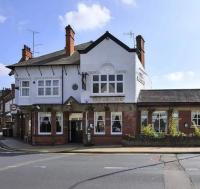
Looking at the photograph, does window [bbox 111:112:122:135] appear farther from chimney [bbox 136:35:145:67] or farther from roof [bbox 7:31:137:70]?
chimney [bbox 136:35:145:67]

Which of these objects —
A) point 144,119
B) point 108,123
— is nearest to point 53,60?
point 108,123

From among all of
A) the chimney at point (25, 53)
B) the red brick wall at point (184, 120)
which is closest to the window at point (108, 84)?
the red brick wall at point (184, 120)

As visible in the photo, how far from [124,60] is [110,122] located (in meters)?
4.91

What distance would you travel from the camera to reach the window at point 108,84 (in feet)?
113

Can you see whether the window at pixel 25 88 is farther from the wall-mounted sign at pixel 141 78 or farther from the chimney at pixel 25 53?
the wall-mounted sign at pixel 141 78

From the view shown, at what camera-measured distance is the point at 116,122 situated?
34.8 m

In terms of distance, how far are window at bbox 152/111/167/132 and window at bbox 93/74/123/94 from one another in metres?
3.56

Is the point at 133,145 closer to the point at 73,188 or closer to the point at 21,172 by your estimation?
the point at 21,172

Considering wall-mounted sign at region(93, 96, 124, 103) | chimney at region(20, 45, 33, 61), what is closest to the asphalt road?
wall-mounted sign at region(93, 96, 124, 103)

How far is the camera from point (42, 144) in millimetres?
35781

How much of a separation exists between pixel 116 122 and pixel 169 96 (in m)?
4.95

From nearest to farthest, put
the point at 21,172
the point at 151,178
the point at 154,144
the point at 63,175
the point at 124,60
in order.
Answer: the point at 151,178
the point at 63,175
the point at 21,172
the point at 154,144
the point at 124,60

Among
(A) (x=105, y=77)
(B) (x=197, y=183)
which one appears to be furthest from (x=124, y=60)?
(B) (x=197, y=183)

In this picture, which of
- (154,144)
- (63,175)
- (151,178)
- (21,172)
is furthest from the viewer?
(154,144)
